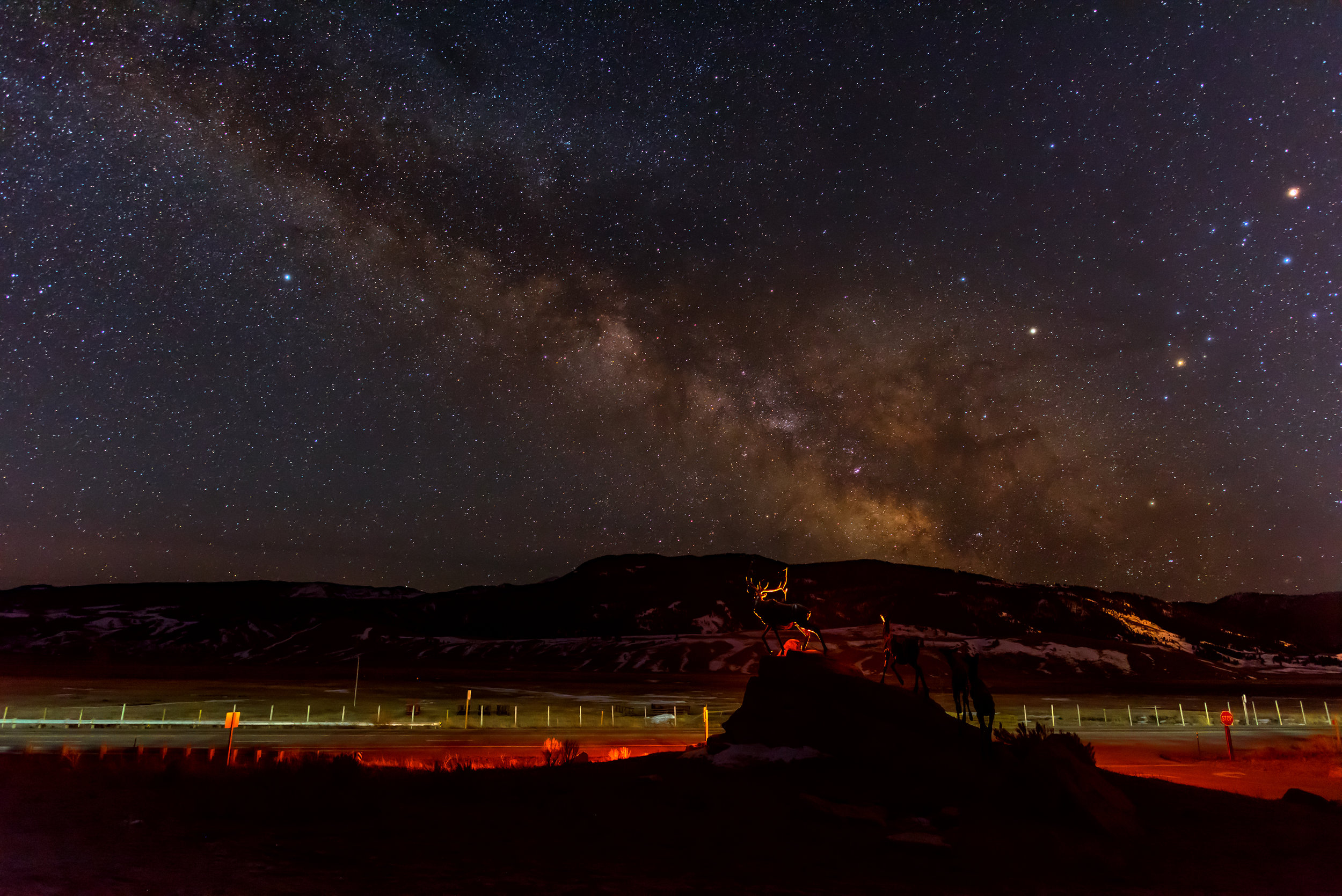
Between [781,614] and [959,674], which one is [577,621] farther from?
[959,674]

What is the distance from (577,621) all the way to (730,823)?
564 ft

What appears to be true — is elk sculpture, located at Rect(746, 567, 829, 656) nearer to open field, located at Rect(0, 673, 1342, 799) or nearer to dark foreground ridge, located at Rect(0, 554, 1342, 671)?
open field, located at Rect(0, 673, 1342, 799)

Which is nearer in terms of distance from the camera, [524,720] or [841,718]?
[841,718]

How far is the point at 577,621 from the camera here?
178 metres

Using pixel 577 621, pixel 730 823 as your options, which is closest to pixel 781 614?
pixel 730 823

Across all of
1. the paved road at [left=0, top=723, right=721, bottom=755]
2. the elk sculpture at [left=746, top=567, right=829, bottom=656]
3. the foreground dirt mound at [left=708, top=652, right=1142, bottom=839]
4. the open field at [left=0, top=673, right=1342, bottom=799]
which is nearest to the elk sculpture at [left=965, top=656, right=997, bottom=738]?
the foreground dirt mound at [left=708, top=652, right=1142, bottom=839]

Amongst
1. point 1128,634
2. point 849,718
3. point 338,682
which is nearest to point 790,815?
point 849,718

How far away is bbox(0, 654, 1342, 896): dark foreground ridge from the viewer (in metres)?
8.89

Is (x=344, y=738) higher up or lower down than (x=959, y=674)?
lower down

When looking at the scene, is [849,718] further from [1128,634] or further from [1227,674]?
[1128,634]

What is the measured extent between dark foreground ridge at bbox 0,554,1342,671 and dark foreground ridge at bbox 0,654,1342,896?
9605 centimetres

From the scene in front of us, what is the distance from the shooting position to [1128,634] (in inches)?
6166

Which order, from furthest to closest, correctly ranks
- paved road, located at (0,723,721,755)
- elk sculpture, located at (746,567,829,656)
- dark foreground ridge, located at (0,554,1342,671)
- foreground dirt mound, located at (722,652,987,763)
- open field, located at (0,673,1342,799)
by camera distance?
dark foreground ridge, located at (0,554,1342,671), paved road, located at (0,723,721,755), open field, located at (0,673,1342,799), elk sculpture, located at (746,567,829,656), foreground dirt mound, located at (722,652,987,763)

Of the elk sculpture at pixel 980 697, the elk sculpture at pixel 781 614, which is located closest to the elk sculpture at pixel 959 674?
the elk sculpture at pixel 980 697
